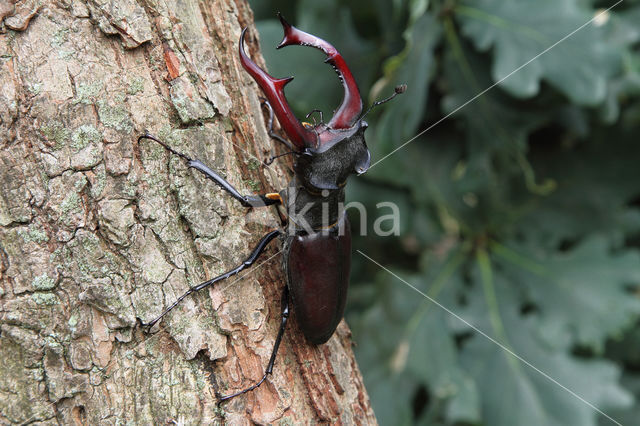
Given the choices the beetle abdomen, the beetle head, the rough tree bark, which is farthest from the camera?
the beetle head

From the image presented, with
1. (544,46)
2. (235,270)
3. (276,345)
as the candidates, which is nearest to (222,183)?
(235,270)

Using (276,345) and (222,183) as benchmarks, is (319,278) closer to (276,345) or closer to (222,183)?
(276,345)

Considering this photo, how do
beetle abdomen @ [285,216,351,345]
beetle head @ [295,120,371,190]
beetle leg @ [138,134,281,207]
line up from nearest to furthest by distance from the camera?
beetle leg @ [138,134,281,207]
beetle abdomen @ [285,216,351,345]
beetle head @ [295,120,371,190]

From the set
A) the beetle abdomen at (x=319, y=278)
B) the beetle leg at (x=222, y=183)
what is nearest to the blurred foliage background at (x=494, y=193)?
the beetle abdomen at (x=319, y=278)

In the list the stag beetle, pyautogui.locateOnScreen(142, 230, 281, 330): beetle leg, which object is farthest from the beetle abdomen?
pyautogui.locateOnScreen(142, 230, 281, 330): beetle leg

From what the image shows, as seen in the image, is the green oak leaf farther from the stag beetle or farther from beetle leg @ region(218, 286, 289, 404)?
beetle leg @ region(218, 286, 289, 404)

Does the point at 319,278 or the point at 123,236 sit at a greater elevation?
the point at 123,236
